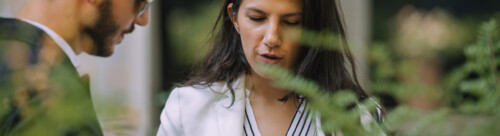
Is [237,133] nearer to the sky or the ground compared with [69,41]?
nearer to the ground

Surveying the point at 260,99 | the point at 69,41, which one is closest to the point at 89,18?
the point at 69,41

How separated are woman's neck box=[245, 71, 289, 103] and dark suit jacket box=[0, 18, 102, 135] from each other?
1.30m

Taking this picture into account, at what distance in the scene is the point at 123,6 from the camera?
1290 mm

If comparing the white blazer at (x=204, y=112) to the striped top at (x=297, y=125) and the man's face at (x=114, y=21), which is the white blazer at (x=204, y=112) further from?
the man's face at (x=114, y=21)

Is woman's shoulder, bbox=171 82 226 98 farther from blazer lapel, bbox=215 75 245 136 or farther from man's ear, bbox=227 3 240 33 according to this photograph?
man's ear, bbox=227 3 240 33

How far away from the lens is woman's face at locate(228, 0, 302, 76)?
5.70 feet

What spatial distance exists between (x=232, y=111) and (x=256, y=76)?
0.15 m

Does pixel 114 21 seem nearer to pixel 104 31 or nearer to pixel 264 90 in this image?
pixel 104 31

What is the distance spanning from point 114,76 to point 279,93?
1400 millimetres

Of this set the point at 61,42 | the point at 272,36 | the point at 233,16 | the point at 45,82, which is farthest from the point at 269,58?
the point at 45,82

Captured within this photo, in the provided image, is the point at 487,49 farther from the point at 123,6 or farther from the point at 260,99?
the point at 260,99

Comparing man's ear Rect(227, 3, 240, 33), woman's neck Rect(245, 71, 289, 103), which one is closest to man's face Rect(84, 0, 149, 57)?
man's ear Rect(227, 3, 240, 33)

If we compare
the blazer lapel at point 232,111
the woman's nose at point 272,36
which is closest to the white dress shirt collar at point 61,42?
the woman's nose at point 272,36

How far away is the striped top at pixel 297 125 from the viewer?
1898 millimetres
